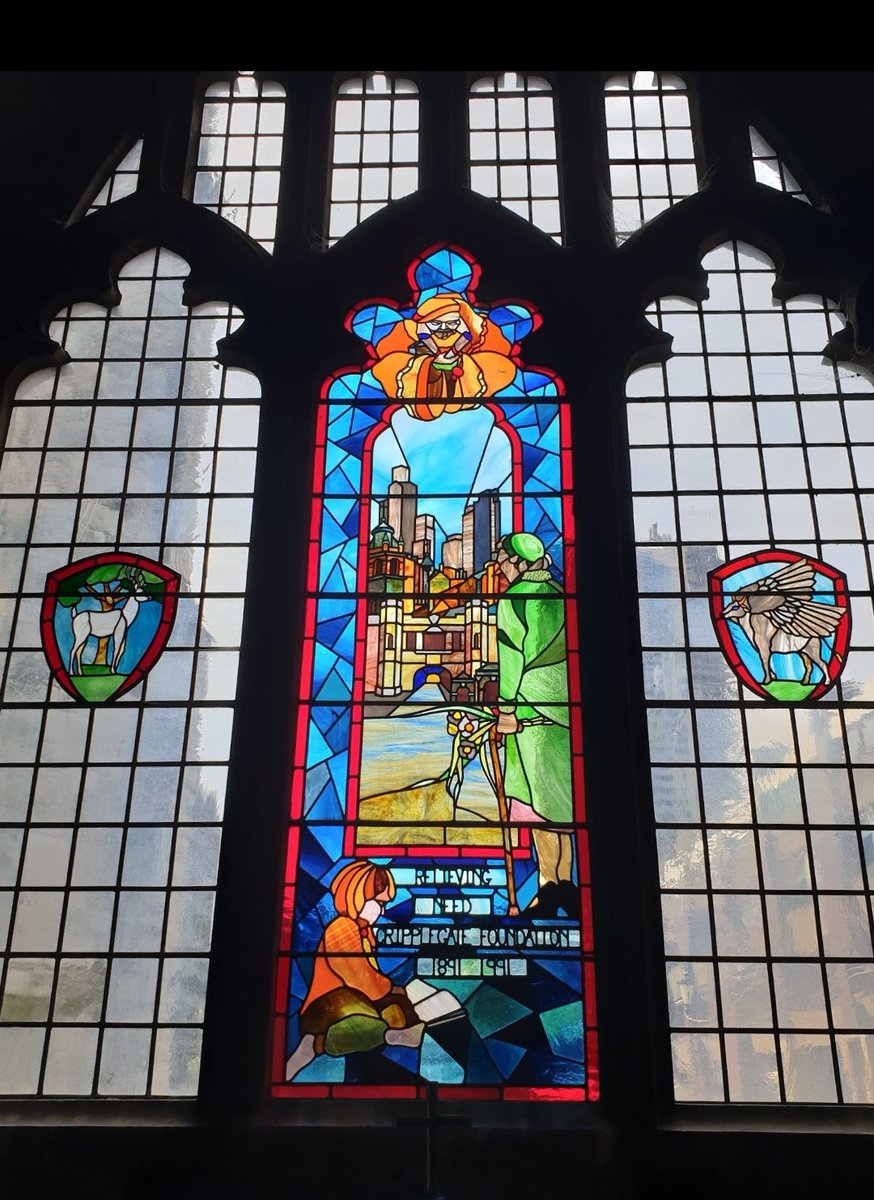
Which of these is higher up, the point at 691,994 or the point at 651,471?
the point at 651,471

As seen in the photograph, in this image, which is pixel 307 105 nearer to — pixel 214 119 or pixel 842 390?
pixel 214 119

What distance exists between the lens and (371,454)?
7535 millimetres

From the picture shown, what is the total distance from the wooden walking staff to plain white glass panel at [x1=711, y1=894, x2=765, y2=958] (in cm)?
94

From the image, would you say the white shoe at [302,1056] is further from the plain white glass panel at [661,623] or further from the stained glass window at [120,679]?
the plain white glass panel at [661,623]

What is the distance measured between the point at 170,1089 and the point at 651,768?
268 cm

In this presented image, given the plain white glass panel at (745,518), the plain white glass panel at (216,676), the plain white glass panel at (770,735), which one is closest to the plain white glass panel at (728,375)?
the plain white glass panel at (745,518)

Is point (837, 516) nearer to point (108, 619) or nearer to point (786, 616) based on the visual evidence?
point (786, 616)

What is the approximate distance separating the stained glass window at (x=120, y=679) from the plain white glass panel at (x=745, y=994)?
94.1 inches

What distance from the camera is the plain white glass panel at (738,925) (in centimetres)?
613

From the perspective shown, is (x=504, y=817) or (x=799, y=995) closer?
(x=799, y=995)

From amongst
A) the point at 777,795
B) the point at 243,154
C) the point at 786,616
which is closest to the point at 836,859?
the point at 777,795

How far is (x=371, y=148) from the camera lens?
876cm

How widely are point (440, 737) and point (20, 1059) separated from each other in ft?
7.99

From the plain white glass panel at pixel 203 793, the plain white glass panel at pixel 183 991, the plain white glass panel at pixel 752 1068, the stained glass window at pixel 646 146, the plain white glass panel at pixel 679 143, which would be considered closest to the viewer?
the plain white glass panel at pixel 752 1068
